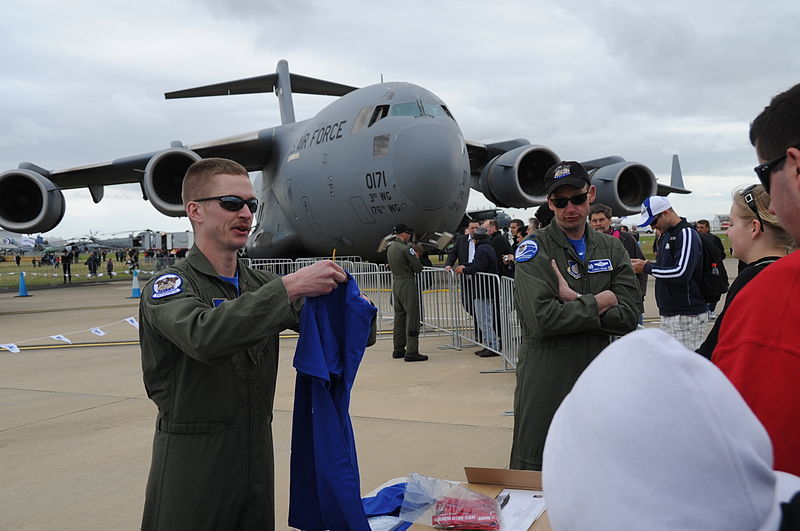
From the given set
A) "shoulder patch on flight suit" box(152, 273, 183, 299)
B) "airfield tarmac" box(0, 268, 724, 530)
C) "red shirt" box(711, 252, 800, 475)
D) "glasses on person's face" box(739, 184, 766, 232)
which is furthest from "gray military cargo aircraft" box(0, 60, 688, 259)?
"red shirt" box(711, 252, 800, 475)

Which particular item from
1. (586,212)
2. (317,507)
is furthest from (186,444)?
(586,212)

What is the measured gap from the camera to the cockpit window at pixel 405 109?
12242 millimetres

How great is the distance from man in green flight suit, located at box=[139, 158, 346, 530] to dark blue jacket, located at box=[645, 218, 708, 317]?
3812 millimetres

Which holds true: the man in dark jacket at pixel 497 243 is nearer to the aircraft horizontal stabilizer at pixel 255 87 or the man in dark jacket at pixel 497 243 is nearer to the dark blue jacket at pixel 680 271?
the dark blue jacket at pixel 680 271

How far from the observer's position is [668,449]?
25.7 inches

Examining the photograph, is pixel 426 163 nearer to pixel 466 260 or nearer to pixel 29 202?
pixel 466 260

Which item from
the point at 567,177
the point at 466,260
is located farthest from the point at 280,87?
the point at 567,177

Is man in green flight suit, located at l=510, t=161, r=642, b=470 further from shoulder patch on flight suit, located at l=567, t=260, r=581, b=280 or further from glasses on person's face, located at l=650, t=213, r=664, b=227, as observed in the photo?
glasses on person's face, located at l=650, t=213, r=664, b=227

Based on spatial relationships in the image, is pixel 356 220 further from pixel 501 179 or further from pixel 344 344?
pixel 344 344

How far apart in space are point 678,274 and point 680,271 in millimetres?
28

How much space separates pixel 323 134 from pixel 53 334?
6607 millimetres

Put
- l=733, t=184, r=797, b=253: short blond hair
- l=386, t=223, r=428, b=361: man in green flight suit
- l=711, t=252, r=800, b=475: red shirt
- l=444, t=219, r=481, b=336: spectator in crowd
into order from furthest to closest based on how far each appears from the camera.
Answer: l=444, t=219, r=481, b=336: spectator in crowd < l=386, t=223, r=428, b=361: man in green flight suit < l=733, t=184, r=797, b=253: short blond hair < l=711, t=252, r=800, b=475: red shirt

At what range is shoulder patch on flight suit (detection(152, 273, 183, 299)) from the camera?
1.95 meters

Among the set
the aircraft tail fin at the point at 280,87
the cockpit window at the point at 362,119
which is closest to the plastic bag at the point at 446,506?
the cockpit window at the point at 362,119
